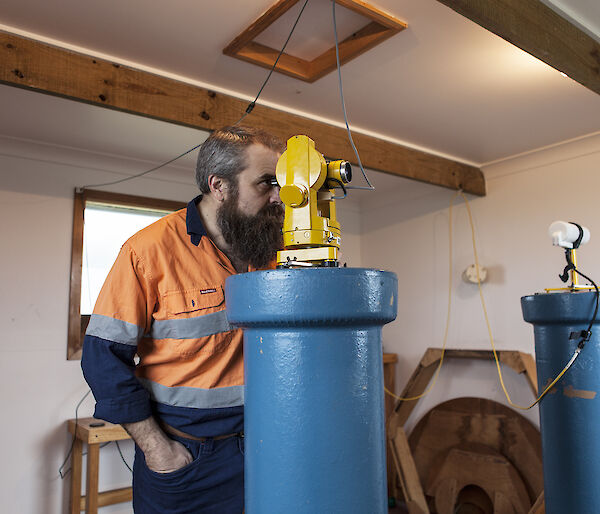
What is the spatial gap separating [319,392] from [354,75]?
2132mm

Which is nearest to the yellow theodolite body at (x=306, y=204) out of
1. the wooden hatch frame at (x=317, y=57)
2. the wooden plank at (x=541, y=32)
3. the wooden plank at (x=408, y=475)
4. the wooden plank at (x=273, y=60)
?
the wooden plank at (x=541, y=32)

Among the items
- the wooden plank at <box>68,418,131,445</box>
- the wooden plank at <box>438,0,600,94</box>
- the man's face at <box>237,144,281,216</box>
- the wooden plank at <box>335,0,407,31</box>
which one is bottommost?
the wooden plank at <box>68,418,131,445</box>

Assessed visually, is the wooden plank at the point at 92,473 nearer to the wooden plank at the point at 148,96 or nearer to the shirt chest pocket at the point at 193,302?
the wooden plank at the point at 148,96

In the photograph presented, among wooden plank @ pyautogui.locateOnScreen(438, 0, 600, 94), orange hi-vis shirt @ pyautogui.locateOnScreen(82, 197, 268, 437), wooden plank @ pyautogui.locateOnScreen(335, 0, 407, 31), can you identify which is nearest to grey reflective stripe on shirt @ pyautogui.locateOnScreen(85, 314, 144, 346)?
orange hi-vis shirt @ pyautogui.locateOnScreen(82, 197, 268, 437)

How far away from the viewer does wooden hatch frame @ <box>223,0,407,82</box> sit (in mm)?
1951

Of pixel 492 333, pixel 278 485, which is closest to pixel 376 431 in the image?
pixel 278 485

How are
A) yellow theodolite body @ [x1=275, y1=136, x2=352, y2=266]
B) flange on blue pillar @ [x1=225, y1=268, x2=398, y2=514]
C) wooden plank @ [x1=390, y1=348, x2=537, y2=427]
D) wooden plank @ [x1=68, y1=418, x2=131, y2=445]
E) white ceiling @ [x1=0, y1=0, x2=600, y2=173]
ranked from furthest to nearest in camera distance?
wooden plank @ [x1=390, y1=348, x2=537, y2=427] → wooden plank @ [x1=68, y1=418, x2=131, y2=445] → white ceiling @ [x1=0, y1=0, x2=600, y2=173] → yellow theodolite body @ [x1=275, y1=136, x2=352, y2=266] → flange on blue pillar @ [x1=225, y1=268, x2=398, y2=514]

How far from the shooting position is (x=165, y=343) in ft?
4.09

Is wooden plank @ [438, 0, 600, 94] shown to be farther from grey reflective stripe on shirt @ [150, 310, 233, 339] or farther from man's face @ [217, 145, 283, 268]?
grey reflective stripe on shirt @ [150, 310, 233, 339]

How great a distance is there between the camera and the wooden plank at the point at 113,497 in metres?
3.12

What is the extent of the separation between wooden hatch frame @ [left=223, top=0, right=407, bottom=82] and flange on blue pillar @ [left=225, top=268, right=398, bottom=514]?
1.55 m

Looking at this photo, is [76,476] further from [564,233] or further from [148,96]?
[564,233]

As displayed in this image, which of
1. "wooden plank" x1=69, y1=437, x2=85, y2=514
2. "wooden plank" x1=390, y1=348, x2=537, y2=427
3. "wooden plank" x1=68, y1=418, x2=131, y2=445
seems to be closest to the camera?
"wooden plank" x1=68, y1=418, x2=131, y2=445

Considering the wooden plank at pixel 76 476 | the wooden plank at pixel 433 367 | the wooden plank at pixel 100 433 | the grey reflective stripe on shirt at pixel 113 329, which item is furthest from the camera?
the wooden plank at pixel 433 367
